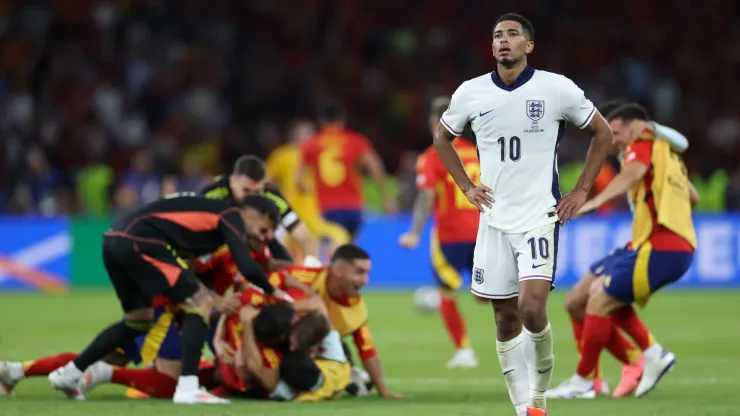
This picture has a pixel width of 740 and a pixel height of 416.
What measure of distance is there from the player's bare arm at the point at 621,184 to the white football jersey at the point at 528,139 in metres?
1.30

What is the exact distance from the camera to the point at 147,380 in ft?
27.0

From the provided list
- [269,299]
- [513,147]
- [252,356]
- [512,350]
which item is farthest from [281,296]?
[513,147]

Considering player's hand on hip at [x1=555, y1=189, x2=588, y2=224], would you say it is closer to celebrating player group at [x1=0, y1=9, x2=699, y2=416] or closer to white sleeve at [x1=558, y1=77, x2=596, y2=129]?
white sleeve at [x1=558, y1=77, x2=596, y2=129]

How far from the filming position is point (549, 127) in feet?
21.4

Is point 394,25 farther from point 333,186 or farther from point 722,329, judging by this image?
point 722,329

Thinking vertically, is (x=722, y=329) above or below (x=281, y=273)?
below

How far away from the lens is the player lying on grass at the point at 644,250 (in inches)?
323

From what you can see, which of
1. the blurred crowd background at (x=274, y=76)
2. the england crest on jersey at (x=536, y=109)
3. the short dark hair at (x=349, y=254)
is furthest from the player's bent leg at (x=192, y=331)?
the blurred crowd background at (x=274, y=76)

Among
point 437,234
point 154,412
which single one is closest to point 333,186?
point 437,234

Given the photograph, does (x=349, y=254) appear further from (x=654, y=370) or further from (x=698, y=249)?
(x=698, y=249)

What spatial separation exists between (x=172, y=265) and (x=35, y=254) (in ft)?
36.8

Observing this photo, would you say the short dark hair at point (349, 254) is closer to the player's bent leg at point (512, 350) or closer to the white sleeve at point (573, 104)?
the player's bent leg at point (512, 350)

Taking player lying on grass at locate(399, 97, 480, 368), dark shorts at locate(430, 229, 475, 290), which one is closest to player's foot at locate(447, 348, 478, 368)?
player lying on grass at locate(399, 97, 480, 368)

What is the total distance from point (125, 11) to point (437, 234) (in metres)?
13.3
